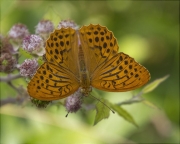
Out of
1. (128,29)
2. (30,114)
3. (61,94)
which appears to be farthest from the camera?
(128,29)

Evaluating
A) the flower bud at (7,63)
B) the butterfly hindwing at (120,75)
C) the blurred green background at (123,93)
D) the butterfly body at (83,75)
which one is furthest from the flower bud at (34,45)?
the blurred green background at (123,93)

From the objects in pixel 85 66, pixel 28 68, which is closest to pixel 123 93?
pixel 85 66

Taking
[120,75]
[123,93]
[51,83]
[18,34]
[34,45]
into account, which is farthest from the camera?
[123,93]

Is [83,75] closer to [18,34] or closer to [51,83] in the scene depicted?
[51,83]

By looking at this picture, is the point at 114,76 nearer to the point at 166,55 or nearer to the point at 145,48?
the point at 145,48

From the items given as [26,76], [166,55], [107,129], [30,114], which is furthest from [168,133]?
[26,76]

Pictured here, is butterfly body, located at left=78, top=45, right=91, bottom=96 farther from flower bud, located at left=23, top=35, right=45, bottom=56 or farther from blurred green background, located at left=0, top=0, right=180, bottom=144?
blurred green background, located at left=0, top=0, right=180, bottom=144

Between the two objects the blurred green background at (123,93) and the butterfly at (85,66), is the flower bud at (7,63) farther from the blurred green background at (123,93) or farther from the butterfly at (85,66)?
the blurred green background at (123,93)
